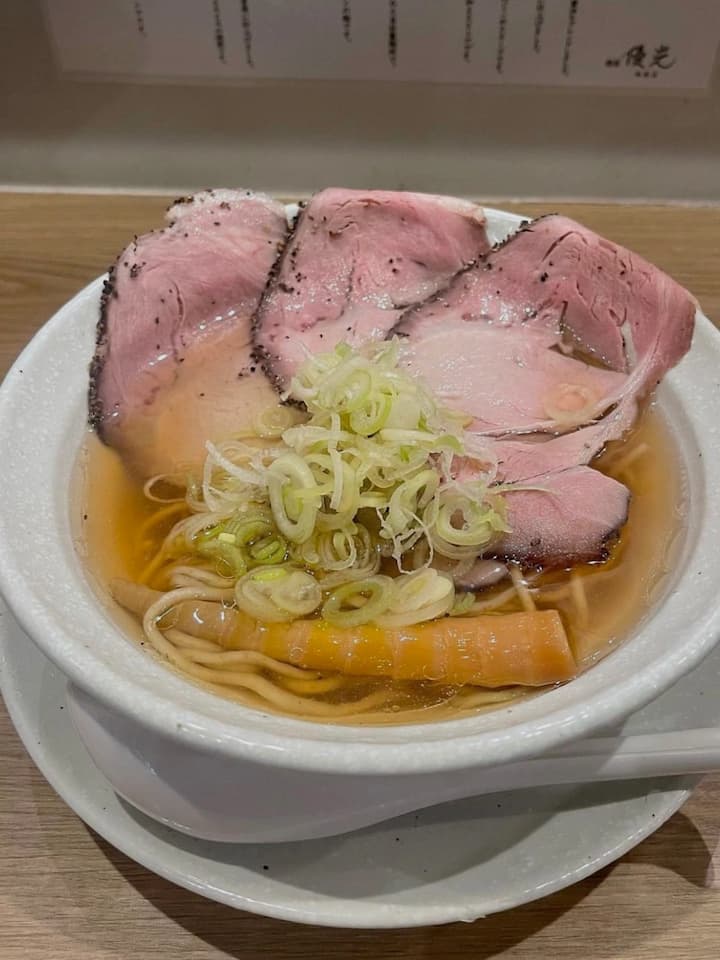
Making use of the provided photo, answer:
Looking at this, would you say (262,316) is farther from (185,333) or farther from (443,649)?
(443,649)

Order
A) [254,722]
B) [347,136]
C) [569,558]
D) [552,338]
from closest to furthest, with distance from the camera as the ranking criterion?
[254,722], [569,558], [552,338], [347,136]

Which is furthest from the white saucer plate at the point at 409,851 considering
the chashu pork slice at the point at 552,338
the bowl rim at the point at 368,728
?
the chashu pork slice at the point at 552,338

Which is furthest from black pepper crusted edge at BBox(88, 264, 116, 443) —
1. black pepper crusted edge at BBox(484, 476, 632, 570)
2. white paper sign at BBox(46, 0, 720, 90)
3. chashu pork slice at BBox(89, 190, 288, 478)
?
white paper sign at BBox(46, 0, 720, 90)

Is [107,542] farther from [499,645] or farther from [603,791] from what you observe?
[603,791]

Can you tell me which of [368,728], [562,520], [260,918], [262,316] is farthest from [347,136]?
[260,918]

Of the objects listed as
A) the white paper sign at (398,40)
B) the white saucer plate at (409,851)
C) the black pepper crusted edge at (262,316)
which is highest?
the white paper sign at (398,40)

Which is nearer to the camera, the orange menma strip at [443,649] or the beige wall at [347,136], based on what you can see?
the orange menma strip at [443,649]

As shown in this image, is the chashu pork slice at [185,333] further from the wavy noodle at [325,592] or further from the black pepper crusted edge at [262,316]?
the wavy noodle at [325,592]

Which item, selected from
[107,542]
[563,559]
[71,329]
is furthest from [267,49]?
[563,559]
